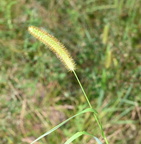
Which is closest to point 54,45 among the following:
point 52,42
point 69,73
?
point 52,42

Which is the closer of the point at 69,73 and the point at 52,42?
the point at 52,42

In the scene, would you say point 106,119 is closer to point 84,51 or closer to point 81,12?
point 84,51

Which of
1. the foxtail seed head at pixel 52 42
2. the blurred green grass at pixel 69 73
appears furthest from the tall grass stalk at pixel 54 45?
the blurred green grass at pixel 69 73

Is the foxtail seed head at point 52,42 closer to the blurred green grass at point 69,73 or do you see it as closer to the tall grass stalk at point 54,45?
the tall grass stalk at point 54,45

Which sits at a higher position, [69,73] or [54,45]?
[54,45]

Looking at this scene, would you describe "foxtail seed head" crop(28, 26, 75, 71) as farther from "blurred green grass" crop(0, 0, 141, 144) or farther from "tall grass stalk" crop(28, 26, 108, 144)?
"blurred green grass" crop(0, 0, 141, 144)

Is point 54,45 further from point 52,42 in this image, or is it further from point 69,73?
point 69,73

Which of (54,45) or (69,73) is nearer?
(54,45)

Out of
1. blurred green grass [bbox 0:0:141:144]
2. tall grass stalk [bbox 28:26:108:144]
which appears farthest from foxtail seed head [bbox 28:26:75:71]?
blurred green grass [bbox 0:0:141:144]
